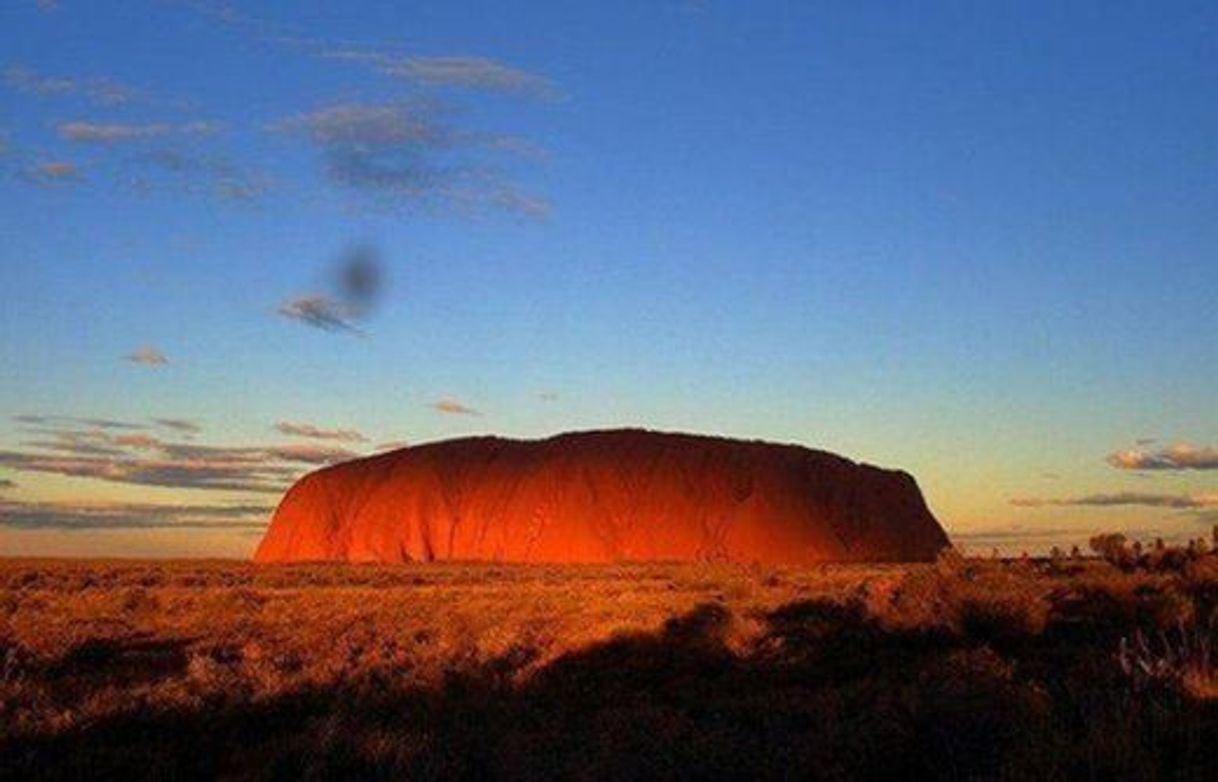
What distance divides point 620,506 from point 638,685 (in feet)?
191

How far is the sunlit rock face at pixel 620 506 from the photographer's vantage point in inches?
2808

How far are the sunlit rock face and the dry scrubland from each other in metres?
40.2

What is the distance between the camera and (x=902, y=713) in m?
9.16

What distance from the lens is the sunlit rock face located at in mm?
71312

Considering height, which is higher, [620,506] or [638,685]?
[620,506]

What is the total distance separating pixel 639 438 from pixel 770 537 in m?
12.9

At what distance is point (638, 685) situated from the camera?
1600 cm

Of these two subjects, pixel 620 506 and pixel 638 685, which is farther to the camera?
pixel 620 506

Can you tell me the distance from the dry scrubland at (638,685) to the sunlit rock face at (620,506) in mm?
40216

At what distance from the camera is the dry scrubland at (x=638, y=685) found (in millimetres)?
8461

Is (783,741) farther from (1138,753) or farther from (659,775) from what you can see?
(1138,753)

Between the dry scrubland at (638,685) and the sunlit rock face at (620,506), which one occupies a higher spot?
the sunlit rock face at (620,506)

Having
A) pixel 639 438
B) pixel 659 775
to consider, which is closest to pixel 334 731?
pixel 659 775

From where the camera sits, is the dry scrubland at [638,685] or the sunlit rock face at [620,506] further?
the sunlit rock face at [620,506]
